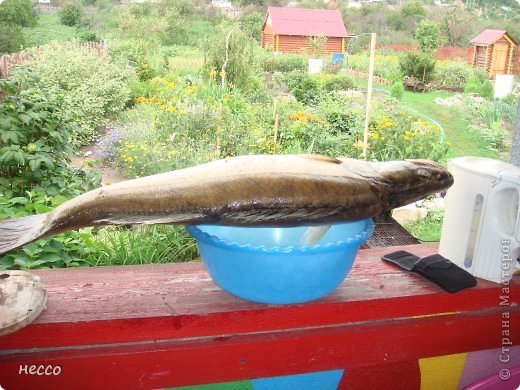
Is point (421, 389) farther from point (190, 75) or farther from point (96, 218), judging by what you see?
point (190, 75)

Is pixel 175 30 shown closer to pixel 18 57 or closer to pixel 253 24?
pixel 253 24

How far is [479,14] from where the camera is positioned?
2135mm

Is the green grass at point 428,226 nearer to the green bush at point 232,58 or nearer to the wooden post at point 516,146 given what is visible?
the wooden post at point 516,146

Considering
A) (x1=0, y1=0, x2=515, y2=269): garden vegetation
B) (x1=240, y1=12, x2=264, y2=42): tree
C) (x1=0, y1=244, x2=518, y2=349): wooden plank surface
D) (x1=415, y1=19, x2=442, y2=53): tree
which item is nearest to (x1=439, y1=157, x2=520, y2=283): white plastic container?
(x1=0, y1=244, x2=518, y2=349): wooden plank surface

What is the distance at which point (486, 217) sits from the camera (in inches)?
34.3

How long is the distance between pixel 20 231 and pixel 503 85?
2.19 metres

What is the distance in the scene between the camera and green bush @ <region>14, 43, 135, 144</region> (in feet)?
8.93

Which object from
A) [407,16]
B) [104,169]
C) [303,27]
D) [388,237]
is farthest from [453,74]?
[104,169]

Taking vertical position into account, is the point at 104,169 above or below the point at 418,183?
below

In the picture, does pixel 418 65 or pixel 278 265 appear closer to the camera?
pixel 278 265

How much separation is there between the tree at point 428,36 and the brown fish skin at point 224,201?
1865 mm

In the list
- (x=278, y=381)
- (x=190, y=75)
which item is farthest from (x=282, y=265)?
(x=190, y=75)

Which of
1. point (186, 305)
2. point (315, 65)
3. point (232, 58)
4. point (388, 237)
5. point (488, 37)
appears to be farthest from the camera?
point (232, 58)

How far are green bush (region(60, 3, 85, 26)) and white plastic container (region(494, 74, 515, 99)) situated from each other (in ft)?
6.34
